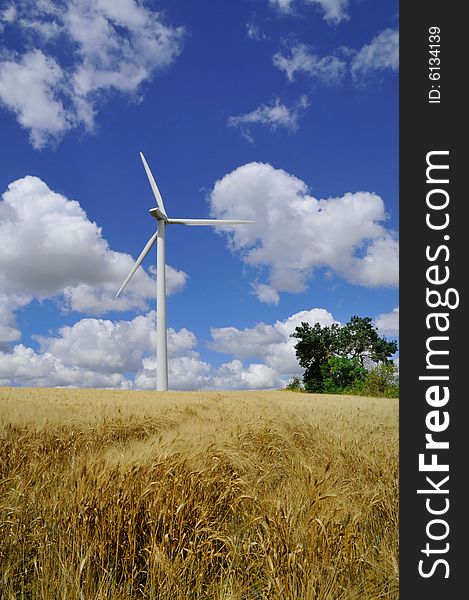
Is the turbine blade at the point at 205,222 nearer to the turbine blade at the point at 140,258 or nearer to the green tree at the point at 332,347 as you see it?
the turbine blade at the point at 140,258

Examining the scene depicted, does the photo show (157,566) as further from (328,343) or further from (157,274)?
(328,343)

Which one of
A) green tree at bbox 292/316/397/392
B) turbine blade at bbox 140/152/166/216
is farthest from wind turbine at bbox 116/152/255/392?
green tree at bbox 292/316/397/392

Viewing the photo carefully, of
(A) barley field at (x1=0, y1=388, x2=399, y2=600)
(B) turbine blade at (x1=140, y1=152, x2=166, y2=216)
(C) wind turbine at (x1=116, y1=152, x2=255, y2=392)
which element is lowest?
(A) barley field at (x1=0, y1=388, x2=399, y2=600)

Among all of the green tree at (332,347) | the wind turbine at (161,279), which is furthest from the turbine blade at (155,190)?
the green tree at (332,347)

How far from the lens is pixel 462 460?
321 cm

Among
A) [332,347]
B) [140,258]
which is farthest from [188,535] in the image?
[332,347]

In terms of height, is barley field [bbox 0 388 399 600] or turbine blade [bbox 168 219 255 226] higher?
turbine blade [bbox 168 219 255 226]

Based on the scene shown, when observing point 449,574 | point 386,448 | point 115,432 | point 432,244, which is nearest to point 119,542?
point 449,574

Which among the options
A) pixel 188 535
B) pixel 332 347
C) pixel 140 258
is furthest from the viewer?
pixel 332 347

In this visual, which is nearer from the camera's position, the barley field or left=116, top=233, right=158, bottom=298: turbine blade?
the barley field

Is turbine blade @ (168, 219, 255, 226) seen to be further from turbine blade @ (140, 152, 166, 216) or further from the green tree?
the green tree

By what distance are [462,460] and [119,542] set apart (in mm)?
3043

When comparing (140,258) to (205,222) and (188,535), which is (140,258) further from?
(188,535)

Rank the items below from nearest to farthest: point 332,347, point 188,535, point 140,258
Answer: point 188,535 → point 140,258 → point 332,347
